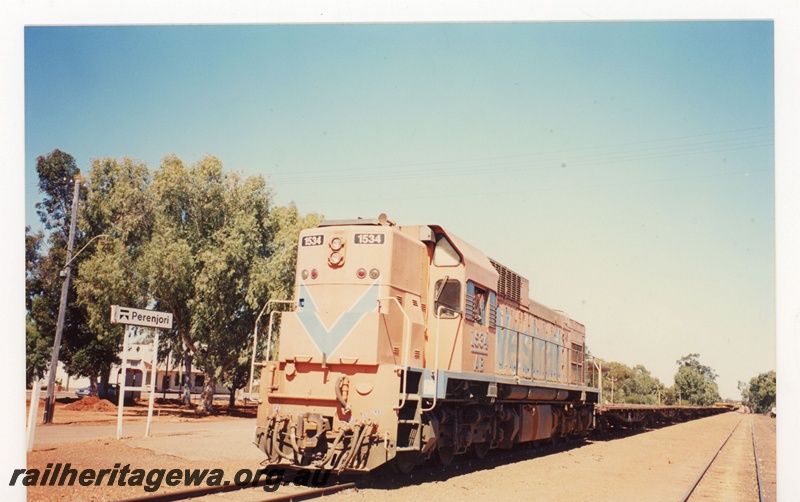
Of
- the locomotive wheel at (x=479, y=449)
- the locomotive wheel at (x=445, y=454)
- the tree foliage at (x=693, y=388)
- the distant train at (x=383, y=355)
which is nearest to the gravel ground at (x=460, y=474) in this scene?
the locomotive wheel at (x=445, y=454)

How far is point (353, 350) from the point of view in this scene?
845 centimetres

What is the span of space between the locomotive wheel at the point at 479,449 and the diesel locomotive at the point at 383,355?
2.7 inches

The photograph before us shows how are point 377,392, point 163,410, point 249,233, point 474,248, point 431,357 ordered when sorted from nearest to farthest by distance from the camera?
point 377,392 → point 431,357 → point 474,248 → point 249,233 → point 163,410

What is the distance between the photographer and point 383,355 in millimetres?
8539

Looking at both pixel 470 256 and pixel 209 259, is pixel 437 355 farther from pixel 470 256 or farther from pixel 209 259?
pixel 209 259

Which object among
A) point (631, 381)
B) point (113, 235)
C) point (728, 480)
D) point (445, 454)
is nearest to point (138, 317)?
point (445, 454)

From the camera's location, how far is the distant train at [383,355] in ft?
26.8

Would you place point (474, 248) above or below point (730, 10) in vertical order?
below

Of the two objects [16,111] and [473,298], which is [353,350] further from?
[16,111]

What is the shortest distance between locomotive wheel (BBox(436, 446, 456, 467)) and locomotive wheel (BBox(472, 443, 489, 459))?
136 cm

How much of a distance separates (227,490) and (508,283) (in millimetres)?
→ 7020

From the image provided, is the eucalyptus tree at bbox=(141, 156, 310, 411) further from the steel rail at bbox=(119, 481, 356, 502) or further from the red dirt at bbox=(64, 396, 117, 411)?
the steel rail at bbox=(119, 481, 356, 502)

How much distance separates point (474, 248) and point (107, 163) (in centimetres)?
1702
